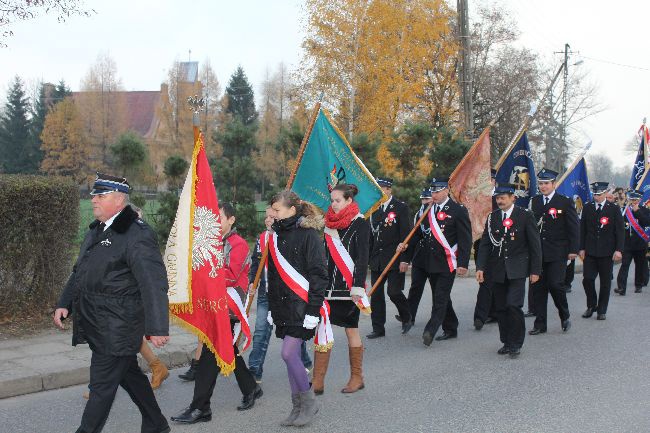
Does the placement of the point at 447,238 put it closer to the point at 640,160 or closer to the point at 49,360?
the point at 49,360

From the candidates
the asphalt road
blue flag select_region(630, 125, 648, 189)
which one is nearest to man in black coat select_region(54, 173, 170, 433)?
the asphalt road

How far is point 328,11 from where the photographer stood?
3014cm

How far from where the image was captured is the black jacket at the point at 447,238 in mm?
8305

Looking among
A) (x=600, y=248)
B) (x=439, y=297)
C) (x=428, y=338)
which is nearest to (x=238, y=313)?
(x=428, y=338)

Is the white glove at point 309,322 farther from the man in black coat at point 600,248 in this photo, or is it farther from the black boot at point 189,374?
the man in black coat at point 600,248

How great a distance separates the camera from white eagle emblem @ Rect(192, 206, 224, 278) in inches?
208

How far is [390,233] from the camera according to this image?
8.87 meters

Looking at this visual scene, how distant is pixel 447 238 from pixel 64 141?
54115 mm

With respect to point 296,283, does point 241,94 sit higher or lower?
higher

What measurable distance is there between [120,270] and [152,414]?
104 cm

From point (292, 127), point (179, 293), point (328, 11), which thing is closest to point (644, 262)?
point (292, 127)

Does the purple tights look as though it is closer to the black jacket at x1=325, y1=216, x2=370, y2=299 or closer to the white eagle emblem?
the white eagle emblem

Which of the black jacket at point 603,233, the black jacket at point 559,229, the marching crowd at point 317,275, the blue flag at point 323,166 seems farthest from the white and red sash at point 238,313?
the black jacket at point 603,233

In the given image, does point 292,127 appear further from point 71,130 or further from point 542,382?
point 71,130
